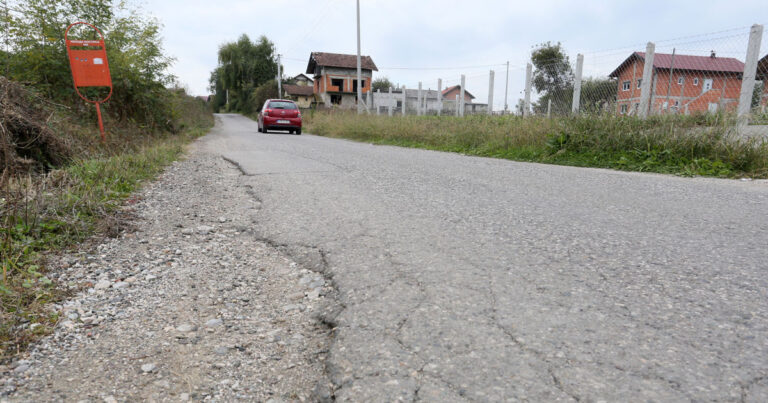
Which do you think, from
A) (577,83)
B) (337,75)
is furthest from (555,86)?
(337,75)

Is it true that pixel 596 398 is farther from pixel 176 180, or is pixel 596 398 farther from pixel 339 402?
pixel 176 180

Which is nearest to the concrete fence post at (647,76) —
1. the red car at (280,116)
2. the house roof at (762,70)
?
the house roof at (762,70)

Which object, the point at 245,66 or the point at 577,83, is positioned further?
the point at 245,66

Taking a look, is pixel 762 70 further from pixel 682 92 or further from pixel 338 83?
pixel 338 83

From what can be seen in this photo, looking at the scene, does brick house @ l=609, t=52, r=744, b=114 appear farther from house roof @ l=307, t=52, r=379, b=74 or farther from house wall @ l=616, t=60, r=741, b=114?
house roof @ l=307, t=52, r=379, b=74

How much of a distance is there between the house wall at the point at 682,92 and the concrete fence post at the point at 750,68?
0.11 meters

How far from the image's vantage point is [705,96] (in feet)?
27.0

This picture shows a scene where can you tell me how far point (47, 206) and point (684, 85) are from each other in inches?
408

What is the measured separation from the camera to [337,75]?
5438cm

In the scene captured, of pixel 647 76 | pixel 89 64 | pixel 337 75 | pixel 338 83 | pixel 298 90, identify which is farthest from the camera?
pixel 298 90

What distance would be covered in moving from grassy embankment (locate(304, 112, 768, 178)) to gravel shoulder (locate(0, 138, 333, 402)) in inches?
240

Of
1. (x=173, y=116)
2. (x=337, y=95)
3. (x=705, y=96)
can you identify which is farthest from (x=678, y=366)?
(x=337, y=95)

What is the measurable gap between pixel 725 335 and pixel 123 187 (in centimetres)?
501

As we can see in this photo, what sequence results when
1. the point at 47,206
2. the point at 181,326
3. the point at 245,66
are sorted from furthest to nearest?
the point at 245,66, the point at 47,206, the point at 181,326
